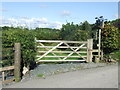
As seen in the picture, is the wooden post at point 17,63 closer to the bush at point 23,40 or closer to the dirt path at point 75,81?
the dirt path at point 75,81

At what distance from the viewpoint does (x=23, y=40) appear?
742cm

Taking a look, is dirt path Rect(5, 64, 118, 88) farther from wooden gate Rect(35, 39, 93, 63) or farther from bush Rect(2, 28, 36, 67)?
wooden gate Rect(35, 39, 93, 63)

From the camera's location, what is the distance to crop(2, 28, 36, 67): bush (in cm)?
717

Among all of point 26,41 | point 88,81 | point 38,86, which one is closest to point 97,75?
point 88,81

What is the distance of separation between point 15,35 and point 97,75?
A: 370 cm

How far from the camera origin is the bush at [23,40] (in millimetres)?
7168

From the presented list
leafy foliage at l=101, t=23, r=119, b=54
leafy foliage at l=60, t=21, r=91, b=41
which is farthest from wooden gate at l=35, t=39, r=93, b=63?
leafy foliage at l=60, t=21, r=91, b=41

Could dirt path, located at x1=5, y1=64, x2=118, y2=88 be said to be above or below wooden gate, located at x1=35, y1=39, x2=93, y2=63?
below

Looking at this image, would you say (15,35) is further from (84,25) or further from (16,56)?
(84,25)

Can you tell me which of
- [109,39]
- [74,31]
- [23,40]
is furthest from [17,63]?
[74,31]

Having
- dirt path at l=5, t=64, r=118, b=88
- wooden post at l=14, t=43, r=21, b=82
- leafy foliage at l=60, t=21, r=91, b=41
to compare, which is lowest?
dirt path at l=5, t=64, r=118, b=88

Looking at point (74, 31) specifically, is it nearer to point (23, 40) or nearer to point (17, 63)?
point (23, 40)

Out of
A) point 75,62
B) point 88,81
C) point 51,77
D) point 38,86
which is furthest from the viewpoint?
point 75,62

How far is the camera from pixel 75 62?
10461 millimetres
